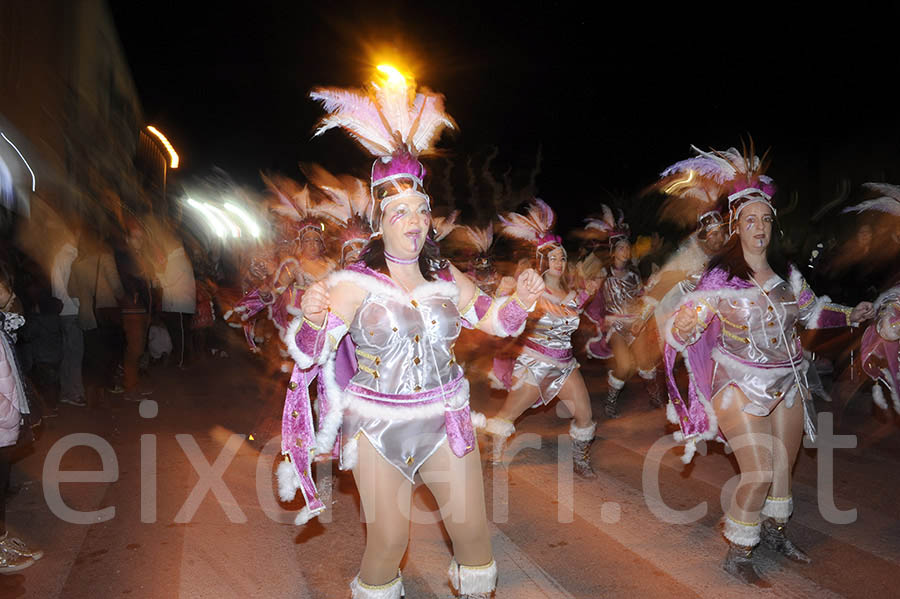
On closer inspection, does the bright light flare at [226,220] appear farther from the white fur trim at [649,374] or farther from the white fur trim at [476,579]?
the white fur trim at [476,579]

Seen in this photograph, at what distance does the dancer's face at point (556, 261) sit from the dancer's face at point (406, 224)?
2.82 metres

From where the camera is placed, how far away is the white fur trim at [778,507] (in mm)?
3898

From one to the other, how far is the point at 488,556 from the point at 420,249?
149 cm

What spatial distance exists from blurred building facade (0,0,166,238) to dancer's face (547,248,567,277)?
35.1ft

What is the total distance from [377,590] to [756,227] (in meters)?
3.05

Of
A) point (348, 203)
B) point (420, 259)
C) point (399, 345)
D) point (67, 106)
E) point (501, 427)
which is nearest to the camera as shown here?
point (399, 345)

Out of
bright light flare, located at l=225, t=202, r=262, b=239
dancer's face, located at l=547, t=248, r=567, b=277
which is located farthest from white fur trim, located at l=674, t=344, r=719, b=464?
bright light flare, located at l=225, t=202, r=262, b=239

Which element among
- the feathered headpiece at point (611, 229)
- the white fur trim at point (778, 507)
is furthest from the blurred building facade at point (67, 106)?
the white fur trim at point (778, 507)

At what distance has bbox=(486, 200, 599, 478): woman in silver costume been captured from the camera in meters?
5.47

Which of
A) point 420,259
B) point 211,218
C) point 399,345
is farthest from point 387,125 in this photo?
point 211,218

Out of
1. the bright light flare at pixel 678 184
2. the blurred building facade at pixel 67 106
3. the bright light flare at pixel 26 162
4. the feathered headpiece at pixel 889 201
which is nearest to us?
the feathered headpiece at pixel 889 201

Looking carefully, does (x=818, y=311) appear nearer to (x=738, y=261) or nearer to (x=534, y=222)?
(x=738, y=261)

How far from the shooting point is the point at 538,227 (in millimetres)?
5867

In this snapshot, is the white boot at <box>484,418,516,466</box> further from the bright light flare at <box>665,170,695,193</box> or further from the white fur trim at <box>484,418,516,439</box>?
the bright light flare at <box>665,170,695,193</box>
